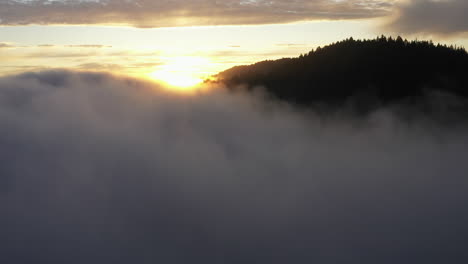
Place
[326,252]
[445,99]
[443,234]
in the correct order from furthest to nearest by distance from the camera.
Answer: [326,252]
[443,234]
[445,99]

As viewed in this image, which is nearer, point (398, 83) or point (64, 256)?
point (398, 83)

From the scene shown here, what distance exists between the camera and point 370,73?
175750mm

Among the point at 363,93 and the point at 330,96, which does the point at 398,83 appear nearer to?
the point at 363,93

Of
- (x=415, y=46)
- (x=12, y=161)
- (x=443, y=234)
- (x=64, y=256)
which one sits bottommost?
(x=64, y=256)

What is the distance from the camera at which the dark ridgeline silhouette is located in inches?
6550

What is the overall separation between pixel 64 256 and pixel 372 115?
A: 137 meters

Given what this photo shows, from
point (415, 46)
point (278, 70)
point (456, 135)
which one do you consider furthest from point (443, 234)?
point (278, 70)

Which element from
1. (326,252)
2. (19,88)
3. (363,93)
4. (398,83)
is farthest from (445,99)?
(19,88)

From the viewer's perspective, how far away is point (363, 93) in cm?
17900

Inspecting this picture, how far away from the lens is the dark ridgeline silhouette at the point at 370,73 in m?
166

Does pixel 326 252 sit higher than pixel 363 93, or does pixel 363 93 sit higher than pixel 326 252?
pixel 363 93

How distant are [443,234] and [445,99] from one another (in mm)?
52423

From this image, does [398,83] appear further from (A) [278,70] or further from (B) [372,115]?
(A) [278,70]

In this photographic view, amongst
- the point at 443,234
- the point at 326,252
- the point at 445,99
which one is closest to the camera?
the point at 445,99
